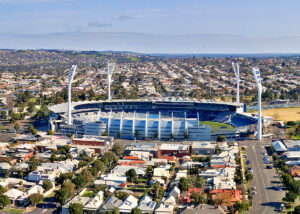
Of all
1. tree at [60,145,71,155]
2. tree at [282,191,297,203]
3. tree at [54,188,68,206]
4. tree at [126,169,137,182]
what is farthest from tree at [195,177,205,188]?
tree at [60,145,71,155]

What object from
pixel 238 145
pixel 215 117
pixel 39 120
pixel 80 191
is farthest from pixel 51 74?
pixel 80 191

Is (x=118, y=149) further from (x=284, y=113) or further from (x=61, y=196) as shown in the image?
(x=284, y=113)

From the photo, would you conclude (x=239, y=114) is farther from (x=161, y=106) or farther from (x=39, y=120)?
(x=39, y=120)

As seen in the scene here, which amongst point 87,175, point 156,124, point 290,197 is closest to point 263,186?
point 290,197

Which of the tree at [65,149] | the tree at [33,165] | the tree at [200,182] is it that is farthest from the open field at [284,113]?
the tree at [33,165]

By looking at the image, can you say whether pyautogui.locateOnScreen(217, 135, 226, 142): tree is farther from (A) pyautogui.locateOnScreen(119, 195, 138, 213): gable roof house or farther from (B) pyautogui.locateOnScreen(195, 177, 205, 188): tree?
(A) pyautogui.locateOnScreen(119, 195, 138, 213): gable roof house

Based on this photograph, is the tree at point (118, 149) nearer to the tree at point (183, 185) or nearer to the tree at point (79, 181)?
the tree at point (79, 181)
